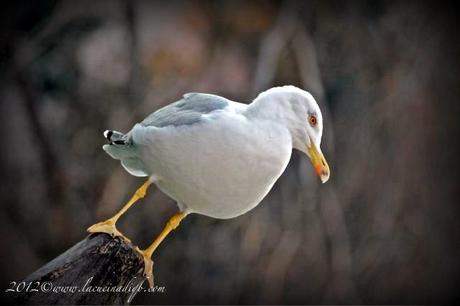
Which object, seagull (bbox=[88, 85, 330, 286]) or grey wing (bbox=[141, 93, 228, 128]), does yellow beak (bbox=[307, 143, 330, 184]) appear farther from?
grey wing (bbox=[141, 93, 228, 128])

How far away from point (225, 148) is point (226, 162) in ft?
0.12

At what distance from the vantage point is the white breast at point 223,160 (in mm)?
1518

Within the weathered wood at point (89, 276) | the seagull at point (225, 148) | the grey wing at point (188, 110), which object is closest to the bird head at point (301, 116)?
the seagull at point (225, 148)

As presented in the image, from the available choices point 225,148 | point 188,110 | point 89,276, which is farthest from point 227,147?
point 89,276

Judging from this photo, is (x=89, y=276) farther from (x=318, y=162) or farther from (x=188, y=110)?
(x=318, y=162)

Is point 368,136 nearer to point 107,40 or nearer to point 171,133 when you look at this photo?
point 107,40

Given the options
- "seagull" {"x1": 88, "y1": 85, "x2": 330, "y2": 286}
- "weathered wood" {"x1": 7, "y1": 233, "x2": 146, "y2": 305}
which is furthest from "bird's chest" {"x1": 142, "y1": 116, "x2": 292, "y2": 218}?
"weathered wood" {"x1": 7, "y1": 233, "x2": 146, "y2": 305}

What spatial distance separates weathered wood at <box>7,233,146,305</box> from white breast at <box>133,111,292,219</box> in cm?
23

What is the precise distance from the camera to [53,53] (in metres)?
3.25

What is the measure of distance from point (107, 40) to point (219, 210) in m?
1.96

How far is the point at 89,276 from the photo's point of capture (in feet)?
4.80

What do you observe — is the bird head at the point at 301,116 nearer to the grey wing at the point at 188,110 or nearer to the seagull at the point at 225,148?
the seagull at the point at 225,148

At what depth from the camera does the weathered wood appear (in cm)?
143

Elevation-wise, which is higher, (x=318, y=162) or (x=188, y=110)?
(x=188, y=110)
